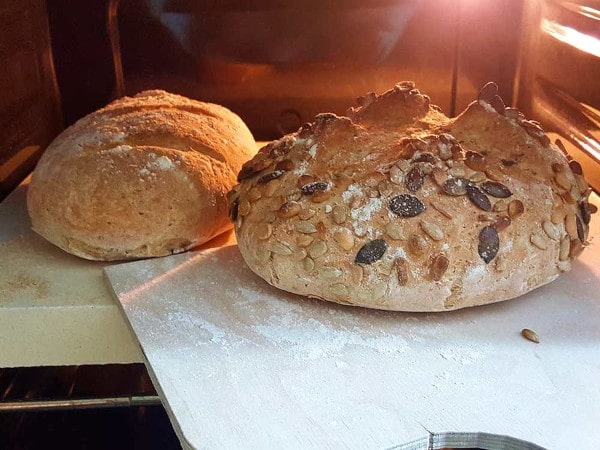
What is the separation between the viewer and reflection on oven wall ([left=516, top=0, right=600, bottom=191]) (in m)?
1.15

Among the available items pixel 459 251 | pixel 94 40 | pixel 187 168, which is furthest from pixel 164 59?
pixel 459 251

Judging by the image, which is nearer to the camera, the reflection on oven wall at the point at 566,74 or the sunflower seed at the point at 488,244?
the sunflower seed at the point at 488,244

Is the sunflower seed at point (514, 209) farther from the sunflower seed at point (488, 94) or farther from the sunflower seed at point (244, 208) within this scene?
the sunflower seed at point (244, 208)

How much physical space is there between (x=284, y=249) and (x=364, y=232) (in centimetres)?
11

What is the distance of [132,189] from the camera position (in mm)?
994

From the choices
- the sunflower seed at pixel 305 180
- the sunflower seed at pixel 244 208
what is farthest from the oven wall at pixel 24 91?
the sunflower seed at pixel 305 180

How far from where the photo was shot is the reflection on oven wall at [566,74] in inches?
45.3

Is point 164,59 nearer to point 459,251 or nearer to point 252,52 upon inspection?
point 252,52

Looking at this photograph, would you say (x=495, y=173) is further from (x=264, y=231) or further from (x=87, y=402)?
(x=87, y=402)

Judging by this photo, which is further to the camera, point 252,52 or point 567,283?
point 252,52

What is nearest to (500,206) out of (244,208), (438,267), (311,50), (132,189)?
(438,267)

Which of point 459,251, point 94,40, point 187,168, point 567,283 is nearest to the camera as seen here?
point 459,251

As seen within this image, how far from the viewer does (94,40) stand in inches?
55.6

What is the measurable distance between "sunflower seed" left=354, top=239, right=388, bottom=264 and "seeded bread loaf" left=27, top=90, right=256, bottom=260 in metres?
0.31
